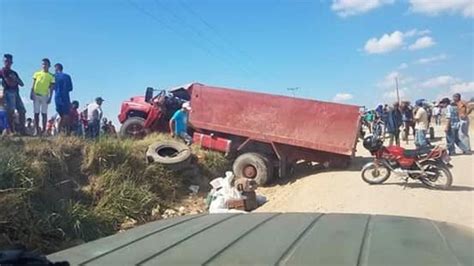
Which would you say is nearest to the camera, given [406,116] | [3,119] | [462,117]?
[3,119]

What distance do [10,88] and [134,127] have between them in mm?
4695

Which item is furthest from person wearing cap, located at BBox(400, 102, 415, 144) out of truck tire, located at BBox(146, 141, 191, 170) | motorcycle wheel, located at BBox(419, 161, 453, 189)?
truck tire, located at BBox(146, 141, 191, 170)

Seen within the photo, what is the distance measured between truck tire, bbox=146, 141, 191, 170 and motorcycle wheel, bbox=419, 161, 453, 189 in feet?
17.9

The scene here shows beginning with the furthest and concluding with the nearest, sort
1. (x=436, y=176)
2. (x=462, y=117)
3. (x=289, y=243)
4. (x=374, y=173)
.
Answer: (x=462, y=117)
(x=374, y=173)
(x=436, y=176)
(x=289, y=243)

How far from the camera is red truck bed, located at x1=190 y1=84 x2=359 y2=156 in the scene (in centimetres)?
1230

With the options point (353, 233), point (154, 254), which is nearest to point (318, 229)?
point (353, 233)

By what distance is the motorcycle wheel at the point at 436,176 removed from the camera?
10320mm

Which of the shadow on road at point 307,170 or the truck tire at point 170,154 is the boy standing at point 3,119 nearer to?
the truck tire at point 170,154

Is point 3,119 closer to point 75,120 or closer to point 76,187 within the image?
point 75,120

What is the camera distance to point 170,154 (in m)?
13.0

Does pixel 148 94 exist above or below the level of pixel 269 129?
above

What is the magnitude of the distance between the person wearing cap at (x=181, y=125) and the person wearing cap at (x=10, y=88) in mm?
4053

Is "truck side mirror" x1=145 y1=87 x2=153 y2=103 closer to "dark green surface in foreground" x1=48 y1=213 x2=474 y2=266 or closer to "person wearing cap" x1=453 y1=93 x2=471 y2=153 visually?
"person wearing cap" x1=453 y1=93 x2=471 y2=153

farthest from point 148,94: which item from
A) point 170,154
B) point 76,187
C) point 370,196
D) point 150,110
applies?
point 370,196
